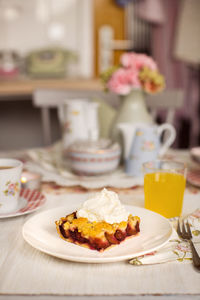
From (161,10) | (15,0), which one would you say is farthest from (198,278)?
(15,0)

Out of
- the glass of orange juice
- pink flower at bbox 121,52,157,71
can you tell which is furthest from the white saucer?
pink flower at bbox 121,52,157,71

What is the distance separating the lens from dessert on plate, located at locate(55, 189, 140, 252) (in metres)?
0.59

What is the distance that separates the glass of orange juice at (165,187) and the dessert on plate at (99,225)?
0.18 m

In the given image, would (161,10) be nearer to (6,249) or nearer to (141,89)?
(141,89)

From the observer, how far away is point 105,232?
599 mm

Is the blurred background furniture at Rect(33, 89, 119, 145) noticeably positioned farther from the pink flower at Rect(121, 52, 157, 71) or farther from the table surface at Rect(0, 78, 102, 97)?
the table surface at Rect(0, 78, 102, 97)

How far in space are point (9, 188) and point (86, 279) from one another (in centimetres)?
31

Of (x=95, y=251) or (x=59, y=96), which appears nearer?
(x=95, y=251)

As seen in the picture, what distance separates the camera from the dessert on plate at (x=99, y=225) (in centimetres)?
59

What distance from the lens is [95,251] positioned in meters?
0.59

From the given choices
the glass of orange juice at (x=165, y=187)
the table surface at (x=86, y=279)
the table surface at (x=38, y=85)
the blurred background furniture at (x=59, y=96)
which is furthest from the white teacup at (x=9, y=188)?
the table surface at (x=38, y=85)

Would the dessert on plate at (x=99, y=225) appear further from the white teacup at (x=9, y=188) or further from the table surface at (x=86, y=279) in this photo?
the white teacup at (x=9, y=188)

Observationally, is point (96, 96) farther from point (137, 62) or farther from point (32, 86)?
point (32, 86)

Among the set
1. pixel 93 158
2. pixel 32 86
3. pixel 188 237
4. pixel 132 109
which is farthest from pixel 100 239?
pixel 32 86
